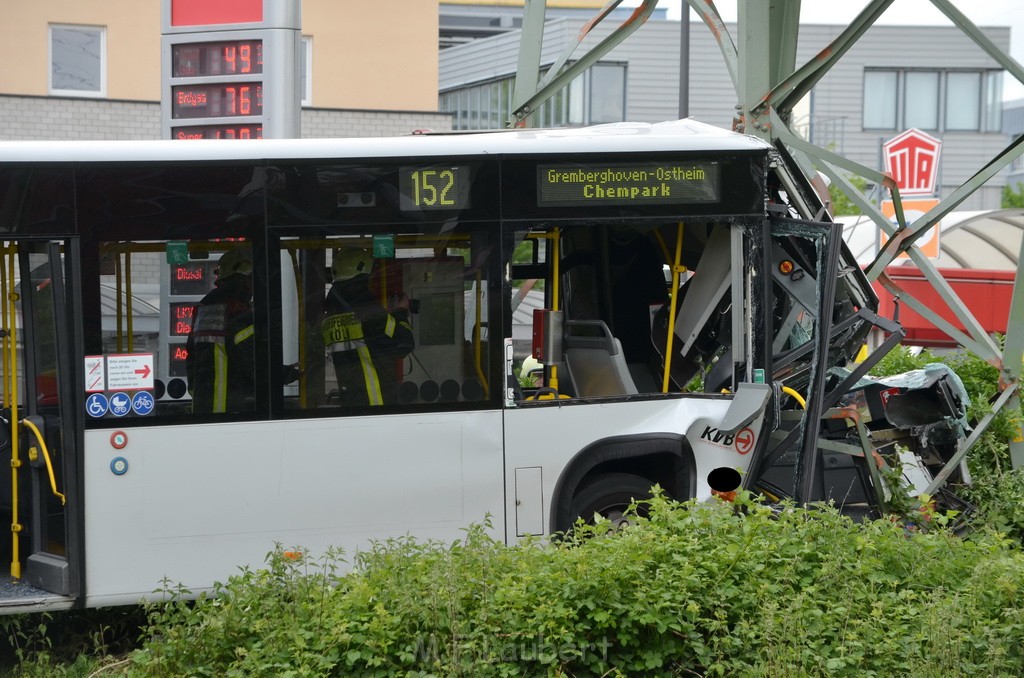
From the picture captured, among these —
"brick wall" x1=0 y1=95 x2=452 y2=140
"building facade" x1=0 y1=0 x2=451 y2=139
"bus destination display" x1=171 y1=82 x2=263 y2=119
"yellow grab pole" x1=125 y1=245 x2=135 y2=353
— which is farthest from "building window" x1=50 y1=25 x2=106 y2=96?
"yellow grab pole" x1=125 y1=245 x2=135 y2=353

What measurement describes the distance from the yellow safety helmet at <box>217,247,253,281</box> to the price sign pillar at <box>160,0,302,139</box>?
485cm

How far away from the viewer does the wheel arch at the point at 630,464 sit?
23.9ft

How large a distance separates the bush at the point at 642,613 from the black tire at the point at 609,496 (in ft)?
5.37

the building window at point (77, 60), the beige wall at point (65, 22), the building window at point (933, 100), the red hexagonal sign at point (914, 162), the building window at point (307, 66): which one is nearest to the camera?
the red hexagonal sign at point (914, 162)

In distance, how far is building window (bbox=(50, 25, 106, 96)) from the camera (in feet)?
83.5

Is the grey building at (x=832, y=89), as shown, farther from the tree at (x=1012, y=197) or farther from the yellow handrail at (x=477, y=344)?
the yellow handrail at (x=477, y=344)

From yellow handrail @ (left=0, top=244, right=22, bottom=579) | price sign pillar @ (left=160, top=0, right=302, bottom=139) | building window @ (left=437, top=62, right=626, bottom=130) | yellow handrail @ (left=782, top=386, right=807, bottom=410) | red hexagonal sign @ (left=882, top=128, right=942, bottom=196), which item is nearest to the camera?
yellow handrail @ (left=0, top=244, right=22, bottom=579)

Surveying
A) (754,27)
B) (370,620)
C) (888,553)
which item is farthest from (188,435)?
(754,27)

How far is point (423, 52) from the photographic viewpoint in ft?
86.8

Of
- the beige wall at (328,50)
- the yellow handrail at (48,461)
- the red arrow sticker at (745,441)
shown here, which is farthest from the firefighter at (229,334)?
the beige wall at (328,50)

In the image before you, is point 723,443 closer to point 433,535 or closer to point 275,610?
point 433,535

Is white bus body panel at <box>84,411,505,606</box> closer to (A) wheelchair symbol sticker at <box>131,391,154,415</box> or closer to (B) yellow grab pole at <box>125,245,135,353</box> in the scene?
(A) wheelchair symbol sticker at <box>131,391,154,415</box>

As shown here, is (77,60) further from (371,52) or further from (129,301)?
(129,301)

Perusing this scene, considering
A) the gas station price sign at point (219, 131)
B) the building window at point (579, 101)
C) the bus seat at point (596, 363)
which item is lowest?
the bus seat at point (596, 363)
